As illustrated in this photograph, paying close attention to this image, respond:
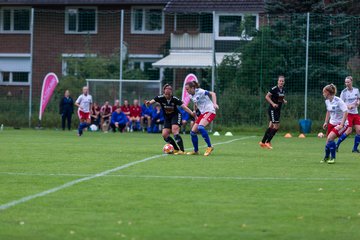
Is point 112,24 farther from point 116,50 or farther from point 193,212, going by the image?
point 193,212

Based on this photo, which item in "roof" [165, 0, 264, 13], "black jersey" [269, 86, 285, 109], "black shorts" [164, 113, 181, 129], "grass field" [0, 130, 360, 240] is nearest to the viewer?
"grass field" [0, 130, 360, 240]

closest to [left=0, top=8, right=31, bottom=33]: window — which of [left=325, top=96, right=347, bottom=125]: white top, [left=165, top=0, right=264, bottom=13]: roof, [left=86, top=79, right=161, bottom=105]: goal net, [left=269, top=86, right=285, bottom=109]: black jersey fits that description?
[left=165, top=0, right=264, bottom=13]: roof

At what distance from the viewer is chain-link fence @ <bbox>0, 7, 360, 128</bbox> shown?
35.4 meters

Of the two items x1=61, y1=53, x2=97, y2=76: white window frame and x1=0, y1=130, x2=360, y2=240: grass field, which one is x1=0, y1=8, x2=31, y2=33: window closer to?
x1=61, y1=53, x2=97, y2=76: white window frame

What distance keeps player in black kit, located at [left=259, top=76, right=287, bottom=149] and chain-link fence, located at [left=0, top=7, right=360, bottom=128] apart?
33.8 feet

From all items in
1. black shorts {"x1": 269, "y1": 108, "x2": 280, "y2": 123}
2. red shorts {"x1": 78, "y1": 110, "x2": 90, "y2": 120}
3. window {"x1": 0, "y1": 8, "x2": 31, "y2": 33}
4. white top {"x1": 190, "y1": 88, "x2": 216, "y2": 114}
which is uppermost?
window {"x1": 0, "y1": 8, "x2": 31, "y2": 33}

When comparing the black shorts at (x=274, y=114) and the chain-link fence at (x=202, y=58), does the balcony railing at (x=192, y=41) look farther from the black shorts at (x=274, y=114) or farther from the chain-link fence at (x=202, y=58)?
the black shorts at (x=274, y=114)

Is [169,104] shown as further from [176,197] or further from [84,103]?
[84,103]

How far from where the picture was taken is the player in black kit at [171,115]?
20766mm

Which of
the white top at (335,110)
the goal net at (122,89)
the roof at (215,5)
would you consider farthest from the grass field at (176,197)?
the roof at (215,5)

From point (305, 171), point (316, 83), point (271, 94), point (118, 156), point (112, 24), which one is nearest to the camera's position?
point (305, 171)

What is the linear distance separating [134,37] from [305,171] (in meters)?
32.5

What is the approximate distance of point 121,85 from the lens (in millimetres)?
38594

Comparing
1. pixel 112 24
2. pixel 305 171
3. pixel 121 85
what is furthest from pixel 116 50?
pixel 305 171
